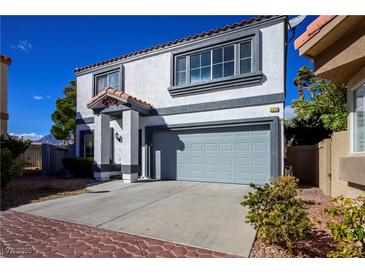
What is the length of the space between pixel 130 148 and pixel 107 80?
5368mm

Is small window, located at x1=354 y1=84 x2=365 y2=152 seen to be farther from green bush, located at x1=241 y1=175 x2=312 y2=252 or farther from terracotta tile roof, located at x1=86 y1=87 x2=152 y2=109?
terracotta tile roof, located at x1=86 y1=87 x2=152 y2=109

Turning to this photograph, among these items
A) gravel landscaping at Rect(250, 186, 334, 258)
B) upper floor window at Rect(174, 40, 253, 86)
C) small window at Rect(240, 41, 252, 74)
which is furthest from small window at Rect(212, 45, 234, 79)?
gravel landscaping at Rect(250, 186, 334, 258)

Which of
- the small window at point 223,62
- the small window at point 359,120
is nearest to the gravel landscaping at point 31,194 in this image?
the small window at point 223,62

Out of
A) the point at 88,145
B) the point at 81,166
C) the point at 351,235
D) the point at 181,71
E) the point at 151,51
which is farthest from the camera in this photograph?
the point at 88,145

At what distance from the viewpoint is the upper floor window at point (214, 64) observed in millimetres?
9047

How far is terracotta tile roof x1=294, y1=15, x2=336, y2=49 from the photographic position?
4405mm

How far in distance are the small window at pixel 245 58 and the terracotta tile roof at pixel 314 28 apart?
Result: 3757 millimetres

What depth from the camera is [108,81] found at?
1270 cm

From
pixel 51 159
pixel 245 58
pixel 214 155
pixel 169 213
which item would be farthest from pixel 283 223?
pixel 51 159

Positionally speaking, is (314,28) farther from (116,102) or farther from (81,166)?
Result: (81,166)

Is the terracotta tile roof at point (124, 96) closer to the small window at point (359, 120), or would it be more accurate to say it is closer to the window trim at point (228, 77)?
the window trim at point (228, 77)

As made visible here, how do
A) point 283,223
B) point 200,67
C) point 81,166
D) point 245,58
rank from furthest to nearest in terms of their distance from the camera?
point 81,166
point 200,67
point 245,58
point 283,223

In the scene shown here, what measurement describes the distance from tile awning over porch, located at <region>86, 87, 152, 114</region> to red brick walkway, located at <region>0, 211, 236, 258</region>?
6526mm

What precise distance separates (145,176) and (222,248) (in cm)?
805
